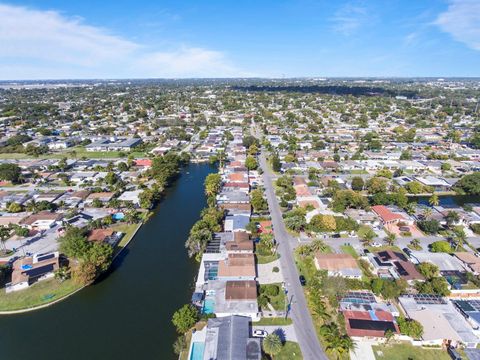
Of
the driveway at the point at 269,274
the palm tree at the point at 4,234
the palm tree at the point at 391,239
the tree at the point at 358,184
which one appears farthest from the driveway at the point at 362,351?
the palm tree at the point at 4,234

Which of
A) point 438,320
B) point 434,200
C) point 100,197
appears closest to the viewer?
point 438,320

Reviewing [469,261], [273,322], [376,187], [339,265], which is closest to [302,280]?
[339,265]

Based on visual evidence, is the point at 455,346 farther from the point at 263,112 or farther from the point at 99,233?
the point at 263,112

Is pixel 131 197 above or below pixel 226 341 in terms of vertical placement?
above

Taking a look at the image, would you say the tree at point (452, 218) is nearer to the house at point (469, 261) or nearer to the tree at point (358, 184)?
the house at point (469, 261)

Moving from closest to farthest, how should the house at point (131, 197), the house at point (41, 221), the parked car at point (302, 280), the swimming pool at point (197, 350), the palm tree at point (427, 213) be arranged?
1. the swimming pool at point (197, 350)
2. the parked car at point (302, 280)
3. the palm tree at point (427, 213)
4. the house at point (41, 221)
5. the house at point (131, 197)

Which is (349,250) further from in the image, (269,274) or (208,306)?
(208,306)

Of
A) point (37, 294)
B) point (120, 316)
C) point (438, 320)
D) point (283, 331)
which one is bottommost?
point (120, 316)
